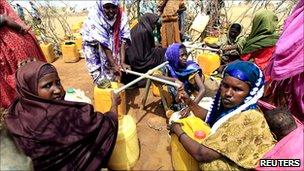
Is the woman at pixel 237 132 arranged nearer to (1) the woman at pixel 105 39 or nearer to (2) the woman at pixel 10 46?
(1) the woman at pixel 105 39

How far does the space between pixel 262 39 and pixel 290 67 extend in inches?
75.5

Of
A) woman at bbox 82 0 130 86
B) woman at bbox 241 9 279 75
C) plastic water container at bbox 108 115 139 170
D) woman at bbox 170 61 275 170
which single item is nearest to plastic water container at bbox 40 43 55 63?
woman at bbox 82 0 130 86

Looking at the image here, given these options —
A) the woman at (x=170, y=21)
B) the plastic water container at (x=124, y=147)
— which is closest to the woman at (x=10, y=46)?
the plastic water container at (x=124, y=147)

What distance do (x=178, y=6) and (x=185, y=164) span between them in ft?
16.6

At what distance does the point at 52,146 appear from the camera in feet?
7.93

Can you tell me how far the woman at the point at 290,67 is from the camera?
2.65 m

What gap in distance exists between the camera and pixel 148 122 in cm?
436

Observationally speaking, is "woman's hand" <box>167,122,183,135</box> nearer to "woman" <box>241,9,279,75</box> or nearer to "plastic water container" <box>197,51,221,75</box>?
"woman" <box>241,9,279,75</box>

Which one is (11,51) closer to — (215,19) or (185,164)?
(185,164)

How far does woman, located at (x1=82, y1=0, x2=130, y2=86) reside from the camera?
4.18 metres

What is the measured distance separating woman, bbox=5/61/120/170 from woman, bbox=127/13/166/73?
293 cm

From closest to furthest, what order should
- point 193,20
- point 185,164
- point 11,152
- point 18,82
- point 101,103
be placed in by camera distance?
point 11,152, point 18,82, point 185,164, point 101,103, point 193,20

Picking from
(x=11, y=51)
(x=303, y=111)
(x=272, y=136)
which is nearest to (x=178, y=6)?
(x=11, y=51)

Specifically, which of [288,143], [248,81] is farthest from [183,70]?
[288,143]
